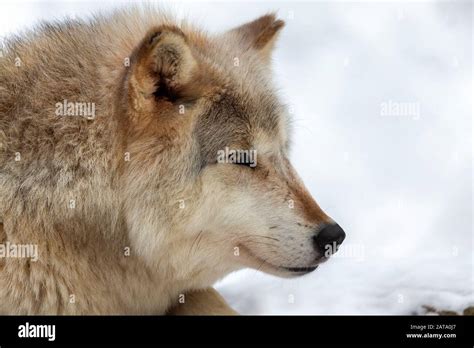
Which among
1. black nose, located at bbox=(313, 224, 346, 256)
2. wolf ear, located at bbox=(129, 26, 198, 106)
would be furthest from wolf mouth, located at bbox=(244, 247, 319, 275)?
wolf ear, located at bbox=(129, 26, 198, 106)

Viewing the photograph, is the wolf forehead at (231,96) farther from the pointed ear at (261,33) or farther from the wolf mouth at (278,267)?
the wolf mouth at (278,267)

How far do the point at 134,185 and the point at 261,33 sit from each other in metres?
1.84

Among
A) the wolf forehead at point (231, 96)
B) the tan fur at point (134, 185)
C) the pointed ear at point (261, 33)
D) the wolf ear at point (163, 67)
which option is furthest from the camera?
the pointed ear at point (261, 33)

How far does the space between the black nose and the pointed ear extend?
5.49 feet

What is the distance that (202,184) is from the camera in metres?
3.73

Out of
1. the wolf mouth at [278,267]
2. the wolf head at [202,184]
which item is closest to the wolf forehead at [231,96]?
the wolf head at [202,184]

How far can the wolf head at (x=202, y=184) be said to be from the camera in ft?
12.1

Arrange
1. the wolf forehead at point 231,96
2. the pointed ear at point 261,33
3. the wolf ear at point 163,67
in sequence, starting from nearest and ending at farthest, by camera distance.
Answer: the wolf ear at point 163,67 → the wolf forehead at point 231,96 → the pointed ear at point 261,33

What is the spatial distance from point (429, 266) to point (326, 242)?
2579mm

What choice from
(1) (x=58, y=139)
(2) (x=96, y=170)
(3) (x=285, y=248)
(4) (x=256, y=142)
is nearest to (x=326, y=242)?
(3) (x=285, y=248)

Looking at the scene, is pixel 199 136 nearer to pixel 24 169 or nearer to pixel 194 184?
pixel 194 184

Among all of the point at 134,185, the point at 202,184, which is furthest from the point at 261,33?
the point at 134,185
